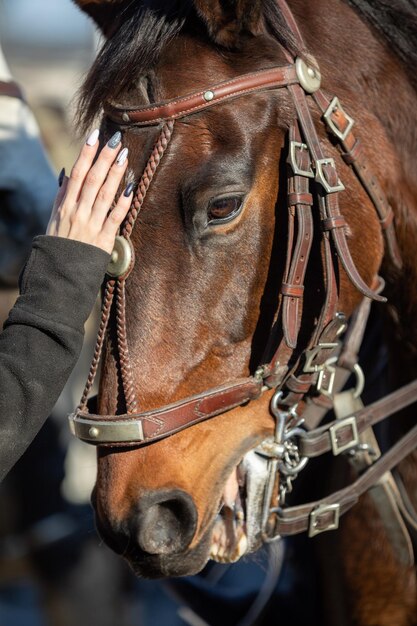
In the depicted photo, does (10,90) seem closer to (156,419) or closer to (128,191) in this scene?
(128,191)

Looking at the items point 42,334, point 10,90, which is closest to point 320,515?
point 42,334

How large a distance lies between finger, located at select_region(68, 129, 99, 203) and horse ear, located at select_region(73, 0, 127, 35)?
44cm

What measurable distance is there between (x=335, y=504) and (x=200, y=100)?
893 mm

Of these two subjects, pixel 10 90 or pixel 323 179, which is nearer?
pixel 323 179

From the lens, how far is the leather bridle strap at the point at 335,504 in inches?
67.3

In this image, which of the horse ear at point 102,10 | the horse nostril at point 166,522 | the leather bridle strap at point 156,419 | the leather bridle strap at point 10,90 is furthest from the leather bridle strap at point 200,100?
the leather bridle strap at point 10,90

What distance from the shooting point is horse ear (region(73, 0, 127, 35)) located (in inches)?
70.0

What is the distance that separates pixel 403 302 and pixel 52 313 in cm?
84

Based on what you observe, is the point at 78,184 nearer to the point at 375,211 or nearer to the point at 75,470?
the point at 375,211

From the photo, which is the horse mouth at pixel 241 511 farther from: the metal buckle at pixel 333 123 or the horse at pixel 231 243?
the metal buckle at pixel 333 123

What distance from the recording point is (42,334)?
4.45ft

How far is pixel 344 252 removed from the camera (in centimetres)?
151

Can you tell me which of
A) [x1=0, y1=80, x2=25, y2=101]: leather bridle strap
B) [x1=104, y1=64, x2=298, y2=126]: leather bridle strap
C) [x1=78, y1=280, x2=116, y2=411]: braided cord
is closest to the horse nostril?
[x1=78, y1=280, x2=116, y2=411]: braided cord

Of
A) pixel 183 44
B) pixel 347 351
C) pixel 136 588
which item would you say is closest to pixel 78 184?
pixel 183 44
